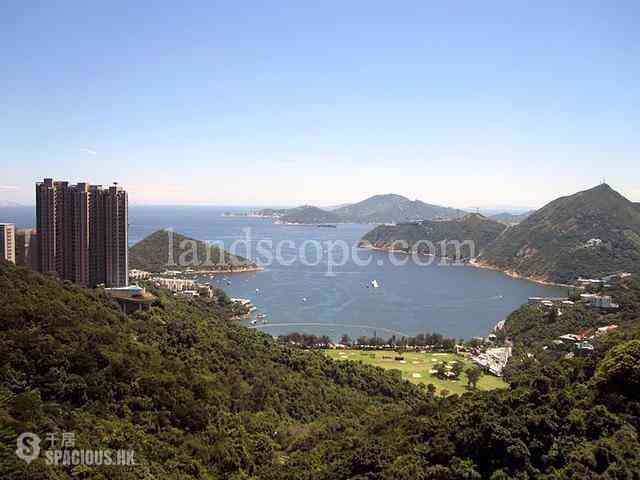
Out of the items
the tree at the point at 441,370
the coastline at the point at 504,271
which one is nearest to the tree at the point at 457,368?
the tree at the point at 441,370

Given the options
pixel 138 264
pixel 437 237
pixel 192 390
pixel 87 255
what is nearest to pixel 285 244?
pixel 437 237

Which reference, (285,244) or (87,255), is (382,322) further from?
(285,244)

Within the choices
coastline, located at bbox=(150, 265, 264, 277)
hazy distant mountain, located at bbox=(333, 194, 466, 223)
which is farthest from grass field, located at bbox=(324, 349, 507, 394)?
hazy distant mountain, located at bbox=(333, 194, 466, 223)

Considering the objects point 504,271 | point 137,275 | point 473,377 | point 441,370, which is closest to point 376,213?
point 504,271

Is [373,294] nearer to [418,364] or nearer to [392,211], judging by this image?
[418,364]

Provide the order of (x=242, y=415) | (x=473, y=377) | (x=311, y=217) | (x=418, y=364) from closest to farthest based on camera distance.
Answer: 1. (x=242, y=415)
2. (x=473, y=377)
3. (x=418, y=364)
4. (x=311, y=217)

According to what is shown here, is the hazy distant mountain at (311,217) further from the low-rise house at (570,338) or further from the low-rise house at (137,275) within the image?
the low-rise house at (570,338)

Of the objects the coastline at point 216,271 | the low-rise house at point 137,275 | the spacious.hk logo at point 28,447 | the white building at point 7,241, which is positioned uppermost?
the white building at point 7,241
